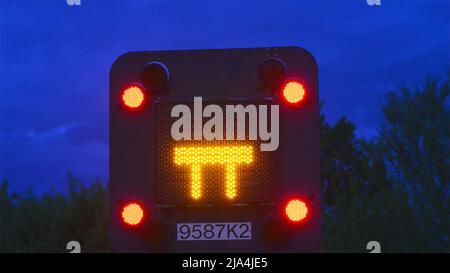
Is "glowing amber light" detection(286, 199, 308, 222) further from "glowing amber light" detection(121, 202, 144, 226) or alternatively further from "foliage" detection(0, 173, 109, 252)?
"foliage" detection(0, 173, 109, 252)

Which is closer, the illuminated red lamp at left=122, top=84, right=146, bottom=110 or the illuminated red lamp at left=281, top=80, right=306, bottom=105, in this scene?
the illuminated red lamp at left=281, top=80, right=306, bottom=105

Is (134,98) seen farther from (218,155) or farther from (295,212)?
(295,212)

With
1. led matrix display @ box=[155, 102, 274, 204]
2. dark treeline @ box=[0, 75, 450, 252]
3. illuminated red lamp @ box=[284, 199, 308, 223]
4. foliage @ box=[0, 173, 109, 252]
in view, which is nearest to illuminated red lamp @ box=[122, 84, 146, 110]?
led matrix display @ box=[155, 102, 274, 204]

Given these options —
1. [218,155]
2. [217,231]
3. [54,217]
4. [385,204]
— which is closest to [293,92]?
[218,155]

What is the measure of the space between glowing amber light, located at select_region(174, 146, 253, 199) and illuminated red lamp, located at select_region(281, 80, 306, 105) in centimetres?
40

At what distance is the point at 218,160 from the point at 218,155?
0.03 meters

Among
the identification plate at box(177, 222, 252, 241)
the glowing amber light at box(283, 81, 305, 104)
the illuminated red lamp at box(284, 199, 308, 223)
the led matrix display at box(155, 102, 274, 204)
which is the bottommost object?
the identification plate at box(177, 222, 252, 241)

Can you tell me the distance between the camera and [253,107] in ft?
13.7

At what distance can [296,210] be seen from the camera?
13.6ft

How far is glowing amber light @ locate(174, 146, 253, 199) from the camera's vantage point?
4.14m

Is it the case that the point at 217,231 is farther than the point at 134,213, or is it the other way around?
the point at 134,213

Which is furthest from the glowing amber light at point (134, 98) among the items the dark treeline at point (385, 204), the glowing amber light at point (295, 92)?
the dark treeline at point (385, 204)
